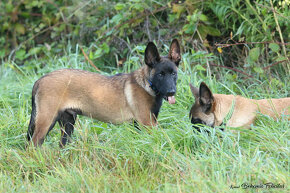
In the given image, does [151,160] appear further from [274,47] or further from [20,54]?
[20,54]

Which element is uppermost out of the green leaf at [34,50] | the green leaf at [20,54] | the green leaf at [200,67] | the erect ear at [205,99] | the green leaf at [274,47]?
the green leaf at [274,47]

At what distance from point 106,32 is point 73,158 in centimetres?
374

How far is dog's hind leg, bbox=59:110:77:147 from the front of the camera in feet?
15.5

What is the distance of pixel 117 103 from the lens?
4699mm

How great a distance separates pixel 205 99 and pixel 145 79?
772 millimetres

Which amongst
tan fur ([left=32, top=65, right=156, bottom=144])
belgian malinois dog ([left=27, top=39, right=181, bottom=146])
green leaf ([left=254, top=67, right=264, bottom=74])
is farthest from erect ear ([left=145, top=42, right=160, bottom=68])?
green leaf ([left=254, top=67, right=264, bottom=74])

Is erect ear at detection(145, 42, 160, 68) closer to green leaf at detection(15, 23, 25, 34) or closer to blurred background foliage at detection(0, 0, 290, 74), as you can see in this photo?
blurred background foliage at detection(0, 0, 290, 74)

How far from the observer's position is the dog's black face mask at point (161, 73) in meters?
4.51

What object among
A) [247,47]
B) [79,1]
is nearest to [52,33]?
[79,1]

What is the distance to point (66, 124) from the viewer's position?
4797 mm

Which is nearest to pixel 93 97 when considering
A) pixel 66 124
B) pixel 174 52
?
pixel 66 124

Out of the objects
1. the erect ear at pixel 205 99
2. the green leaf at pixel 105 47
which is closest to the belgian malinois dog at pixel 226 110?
the erect ear at pixel 205 99

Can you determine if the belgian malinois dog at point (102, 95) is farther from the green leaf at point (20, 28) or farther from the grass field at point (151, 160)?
the green leaf at point (20, 28)

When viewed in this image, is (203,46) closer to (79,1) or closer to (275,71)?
(275,71)
